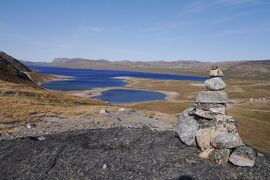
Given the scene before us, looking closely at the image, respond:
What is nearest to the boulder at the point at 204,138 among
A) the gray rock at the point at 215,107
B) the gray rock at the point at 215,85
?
the gray rock at the point at 215,107

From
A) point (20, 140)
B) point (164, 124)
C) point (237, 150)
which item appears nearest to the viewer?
point (237, 150)

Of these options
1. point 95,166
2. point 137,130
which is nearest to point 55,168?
point 95,166

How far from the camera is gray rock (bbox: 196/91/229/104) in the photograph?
25547 millimetres

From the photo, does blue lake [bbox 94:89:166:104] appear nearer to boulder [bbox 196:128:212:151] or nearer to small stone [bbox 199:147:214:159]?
boulder [bbox 196:128:212:151]

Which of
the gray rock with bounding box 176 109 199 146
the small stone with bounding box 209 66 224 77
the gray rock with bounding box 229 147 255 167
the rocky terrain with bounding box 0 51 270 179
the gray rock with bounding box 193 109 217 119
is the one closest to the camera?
the rocky terrain with bounding box 0 51 270 179

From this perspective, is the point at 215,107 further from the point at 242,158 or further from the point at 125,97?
the point at 125,97

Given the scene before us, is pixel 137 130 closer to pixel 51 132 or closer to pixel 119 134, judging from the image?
pixel 119 134

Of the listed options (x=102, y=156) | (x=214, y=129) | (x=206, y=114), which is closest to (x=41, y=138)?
(x=102, y=156)

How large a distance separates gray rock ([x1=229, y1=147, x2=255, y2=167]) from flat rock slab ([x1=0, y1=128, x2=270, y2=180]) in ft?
1.20

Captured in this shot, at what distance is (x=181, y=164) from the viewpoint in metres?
23.4

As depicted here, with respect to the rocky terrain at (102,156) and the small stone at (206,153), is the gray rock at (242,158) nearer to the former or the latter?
the rocky terrain at (102,156)

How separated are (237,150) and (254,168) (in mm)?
1694

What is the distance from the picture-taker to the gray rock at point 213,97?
25.5m

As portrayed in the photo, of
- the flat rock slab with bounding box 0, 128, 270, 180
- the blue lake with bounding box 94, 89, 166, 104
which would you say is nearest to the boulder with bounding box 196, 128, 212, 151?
the flat rock slab with bounding box 0, 128, 270, 180
